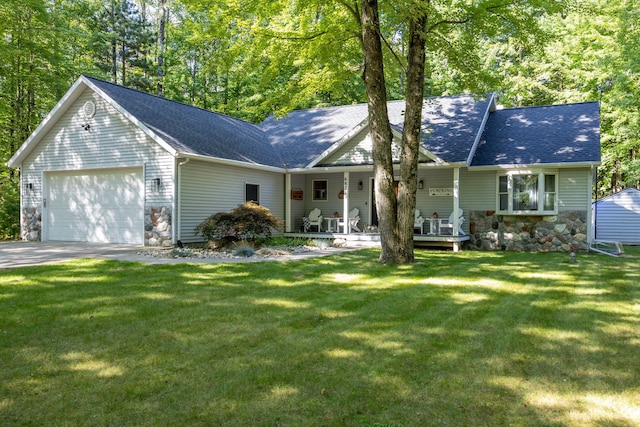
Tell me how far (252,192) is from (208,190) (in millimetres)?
2172

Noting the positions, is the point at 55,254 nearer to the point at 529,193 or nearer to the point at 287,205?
the point at 287,205

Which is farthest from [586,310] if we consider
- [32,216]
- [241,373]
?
[32,216]

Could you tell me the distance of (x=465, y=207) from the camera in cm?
1485

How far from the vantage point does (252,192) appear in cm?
1536

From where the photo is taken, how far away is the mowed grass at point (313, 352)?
2879 millimetres

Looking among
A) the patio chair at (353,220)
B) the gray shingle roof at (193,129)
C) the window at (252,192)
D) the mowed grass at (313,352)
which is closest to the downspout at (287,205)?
the gray shingle roof at (193,129)

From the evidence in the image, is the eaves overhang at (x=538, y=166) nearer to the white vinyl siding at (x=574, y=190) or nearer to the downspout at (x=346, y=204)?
the white vinyl siding at (x=574, y=190)

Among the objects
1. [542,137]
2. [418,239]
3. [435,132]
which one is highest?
[435,132]

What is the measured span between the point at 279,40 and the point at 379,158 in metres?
4.44

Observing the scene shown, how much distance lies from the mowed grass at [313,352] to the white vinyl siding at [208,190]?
547cm

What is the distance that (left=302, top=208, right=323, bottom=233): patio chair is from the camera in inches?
651

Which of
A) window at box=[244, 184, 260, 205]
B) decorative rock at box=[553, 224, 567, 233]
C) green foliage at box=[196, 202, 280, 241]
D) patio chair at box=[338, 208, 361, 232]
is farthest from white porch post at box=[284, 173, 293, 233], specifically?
decorative rock at box=[553, 224, 567, 233]

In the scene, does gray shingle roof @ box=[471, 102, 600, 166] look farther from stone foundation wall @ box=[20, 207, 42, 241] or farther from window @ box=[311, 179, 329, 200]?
stone foundation wall @ box=[20, 207, 42, 241]

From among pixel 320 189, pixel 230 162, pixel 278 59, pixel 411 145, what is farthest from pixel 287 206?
pixel 411 145
